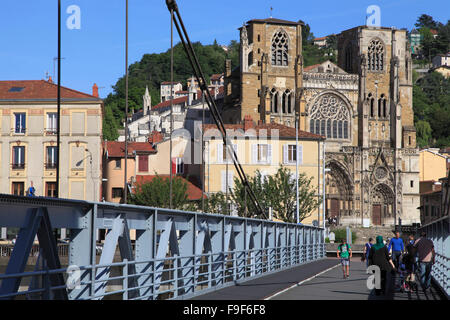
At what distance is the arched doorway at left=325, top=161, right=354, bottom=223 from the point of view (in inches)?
3836

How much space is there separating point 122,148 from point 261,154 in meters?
10.7

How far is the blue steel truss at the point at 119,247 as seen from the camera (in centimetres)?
1071

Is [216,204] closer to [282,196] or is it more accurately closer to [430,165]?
[282,196]

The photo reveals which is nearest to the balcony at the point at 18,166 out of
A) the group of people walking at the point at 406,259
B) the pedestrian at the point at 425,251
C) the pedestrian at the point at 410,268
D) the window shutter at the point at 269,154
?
the window shutter at the point at 269,154

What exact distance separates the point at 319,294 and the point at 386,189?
80959 millimetres

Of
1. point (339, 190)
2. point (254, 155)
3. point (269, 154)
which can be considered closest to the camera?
point (254, 155)

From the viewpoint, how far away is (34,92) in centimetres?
5341

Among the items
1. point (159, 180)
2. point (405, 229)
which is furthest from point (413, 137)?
point (159, 180)

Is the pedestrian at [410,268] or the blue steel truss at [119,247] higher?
the blue steel truss at [119,247]

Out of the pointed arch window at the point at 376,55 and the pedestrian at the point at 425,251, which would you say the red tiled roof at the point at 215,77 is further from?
the pedestrian at the point at 425,251

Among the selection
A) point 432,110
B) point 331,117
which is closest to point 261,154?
point 331,117

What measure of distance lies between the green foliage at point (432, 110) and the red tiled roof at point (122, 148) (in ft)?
288

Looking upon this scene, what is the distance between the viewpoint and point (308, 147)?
71.2 m
